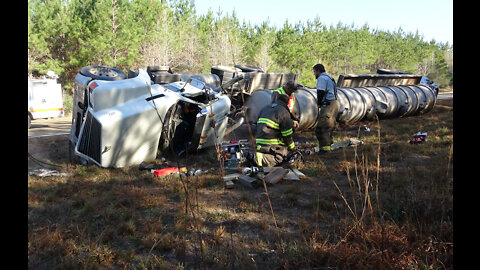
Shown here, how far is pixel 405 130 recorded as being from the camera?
1020 centimetres

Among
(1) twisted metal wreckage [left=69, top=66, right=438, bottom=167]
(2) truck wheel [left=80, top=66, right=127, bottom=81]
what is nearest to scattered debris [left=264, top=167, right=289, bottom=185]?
(1) twisted metal wreckage [left=69, top=66, right=438, bottom=167]

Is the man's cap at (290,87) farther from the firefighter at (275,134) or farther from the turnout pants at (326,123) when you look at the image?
the turnout pants at (326,123)

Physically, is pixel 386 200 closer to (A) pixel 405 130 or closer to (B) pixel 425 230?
(B) pixel 425 230

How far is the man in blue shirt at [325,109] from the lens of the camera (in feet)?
23.1

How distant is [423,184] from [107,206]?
168 inches

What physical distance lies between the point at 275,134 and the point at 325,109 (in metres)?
1.70

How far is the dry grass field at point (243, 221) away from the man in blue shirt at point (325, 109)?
1145 millimetres

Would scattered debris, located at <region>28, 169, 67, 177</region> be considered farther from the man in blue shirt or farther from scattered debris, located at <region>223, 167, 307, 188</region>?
the man in blue shirt

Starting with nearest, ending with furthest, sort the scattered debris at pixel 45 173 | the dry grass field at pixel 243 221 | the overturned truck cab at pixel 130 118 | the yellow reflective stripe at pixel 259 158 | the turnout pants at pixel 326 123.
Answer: the dry grass field at pixel 243 221 → the overturned truck cab at pixel 130 118 → the yellow reflective stripe at pixel 259 158 → the scattered debris at pixel 45 173 → the turnout pants at pixel 326 123

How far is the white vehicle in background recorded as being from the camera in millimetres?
13141

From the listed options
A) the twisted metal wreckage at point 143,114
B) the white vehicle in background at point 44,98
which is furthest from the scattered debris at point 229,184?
the white vehicle in background at point 44,98

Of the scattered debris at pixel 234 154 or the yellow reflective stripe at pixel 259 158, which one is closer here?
the yellow reflective stripe at pixel 259 158

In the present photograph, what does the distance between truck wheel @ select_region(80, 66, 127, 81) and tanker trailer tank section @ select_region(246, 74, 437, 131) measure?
4.29 meters

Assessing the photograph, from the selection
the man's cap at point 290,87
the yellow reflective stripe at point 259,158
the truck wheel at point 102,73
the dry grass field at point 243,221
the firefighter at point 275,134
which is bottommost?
the dry grass field at point 243,221
